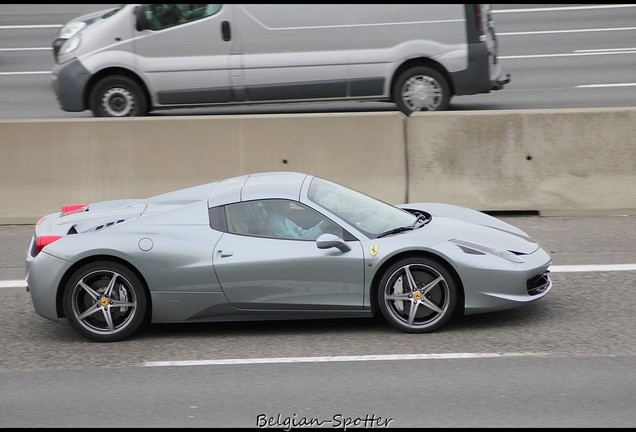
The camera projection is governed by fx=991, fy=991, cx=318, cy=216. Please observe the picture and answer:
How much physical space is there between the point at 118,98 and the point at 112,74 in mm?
346

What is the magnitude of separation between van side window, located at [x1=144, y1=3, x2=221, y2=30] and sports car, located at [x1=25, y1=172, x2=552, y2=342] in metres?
6.31

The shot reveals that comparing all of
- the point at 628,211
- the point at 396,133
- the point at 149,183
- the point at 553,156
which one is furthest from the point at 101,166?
the point at 628,211

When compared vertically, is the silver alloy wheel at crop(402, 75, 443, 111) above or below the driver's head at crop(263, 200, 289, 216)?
above

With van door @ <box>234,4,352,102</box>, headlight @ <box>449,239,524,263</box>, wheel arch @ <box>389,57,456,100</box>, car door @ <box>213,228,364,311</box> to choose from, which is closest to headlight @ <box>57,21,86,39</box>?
van door @ <box>234,4,352,102</box>

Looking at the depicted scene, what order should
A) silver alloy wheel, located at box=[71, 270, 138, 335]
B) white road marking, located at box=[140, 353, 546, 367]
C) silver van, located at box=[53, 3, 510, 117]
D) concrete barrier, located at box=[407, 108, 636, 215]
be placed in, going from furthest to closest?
silver van, located at box=[53, 3, 510, 117] → concrete barrier, located at box=[407, 108, 636, 215] → silver alloy wheel, located at box=[71, 270, 138, 335] → white road marking, located at box=[140, 353, 546, 367]

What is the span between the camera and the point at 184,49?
43.5 ft

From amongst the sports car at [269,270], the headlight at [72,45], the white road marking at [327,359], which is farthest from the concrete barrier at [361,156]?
the white road marking at [327,359]

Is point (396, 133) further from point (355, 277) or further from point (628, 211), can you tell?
point (355, 277)

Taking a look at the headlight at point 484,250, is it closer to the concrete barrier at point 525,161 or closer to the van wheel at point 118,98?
the concrete barrier at point 525,161

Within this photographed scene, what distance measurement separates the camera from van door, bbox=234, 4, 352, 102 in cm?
1316

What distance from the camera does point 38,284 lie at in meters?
7.39

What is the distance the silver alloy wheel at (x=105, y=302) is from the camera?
24.2 ft

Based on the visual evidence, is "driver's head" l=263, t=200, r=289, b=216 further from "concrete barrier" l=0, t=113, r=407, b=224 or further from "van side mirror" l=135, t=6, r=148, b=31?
"van side mirror" l=135, t=6, r=148, b=31

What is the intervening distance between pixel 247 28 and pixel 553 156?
15.5ft
